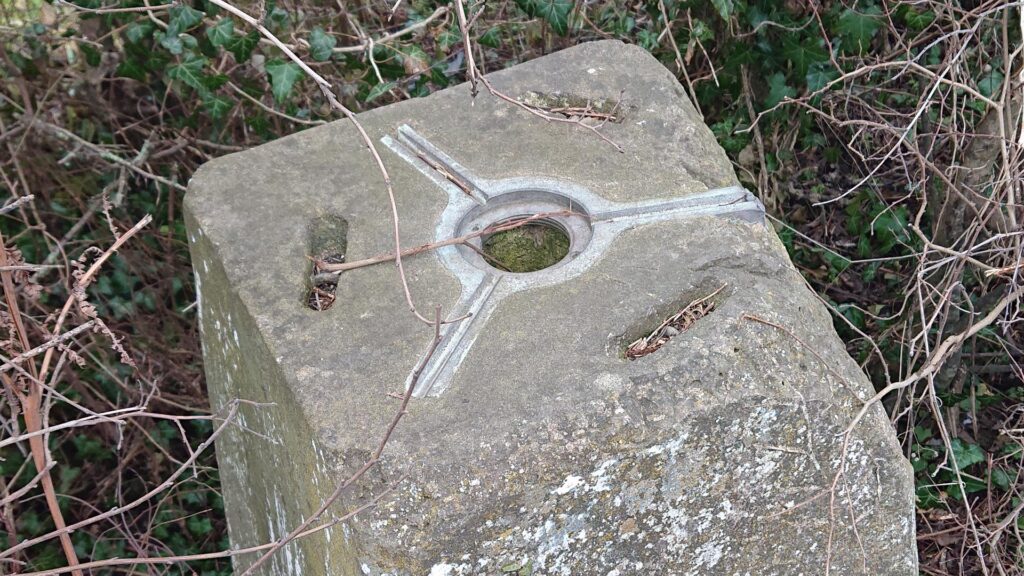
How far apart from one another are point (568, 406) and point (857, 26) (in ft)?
5.80

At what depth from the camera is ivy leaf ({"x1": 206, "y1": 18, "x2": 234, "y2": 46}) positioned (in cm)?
285

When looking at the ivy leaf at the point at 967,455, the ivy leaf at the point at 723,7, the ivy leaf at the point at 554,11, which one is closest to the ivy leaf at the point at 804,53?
the ivy leaf at the point at 723,7

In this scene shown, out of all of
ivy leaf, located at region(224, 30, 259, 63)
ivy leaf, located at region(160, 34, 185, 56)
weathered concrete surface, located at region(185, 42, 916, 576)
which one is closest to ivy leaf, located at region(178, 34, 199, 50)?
ivy leaf, located at region(160, 34, 185, 56)

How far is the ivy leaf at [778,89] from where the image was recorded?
315cm

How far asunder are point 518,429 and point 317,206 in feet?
2.55

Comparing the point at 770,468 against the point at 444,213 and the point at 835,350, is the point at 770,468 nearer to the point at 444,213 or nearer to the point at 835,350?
the point at 835,350

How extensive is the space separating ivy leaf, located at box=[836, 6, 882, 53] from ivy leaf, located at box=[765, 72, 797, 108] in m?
0.29

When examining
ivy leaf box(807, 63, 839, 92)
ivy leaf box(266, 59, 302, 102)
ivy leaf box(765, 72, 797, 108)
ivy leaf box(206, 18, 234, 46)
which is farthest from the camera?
ivy leaf box(765, 72, 797, 108)

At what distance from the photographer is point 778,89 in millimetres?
3156

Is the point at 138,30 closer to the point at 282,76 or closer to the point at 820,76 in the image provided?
the point at 282,76

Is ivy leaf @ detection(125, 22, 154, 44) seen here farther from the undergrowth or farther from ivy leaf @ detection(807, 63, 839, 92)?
ivy leaf @ detection(807, 63, 839, 92)

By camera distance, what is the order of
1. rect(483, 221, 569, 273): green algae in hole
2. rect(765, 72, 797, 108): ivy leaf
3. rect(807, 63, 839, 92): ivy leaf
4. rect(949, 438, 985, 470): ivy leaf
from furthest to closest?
rect(765, 72, 797, 108): ivy leaf, rect(807, 63, 839, 92): ivy leaf, rect(949, 438, 985, 470): ivy leaf, rect(483, 221, 569, 273): green algae in hole

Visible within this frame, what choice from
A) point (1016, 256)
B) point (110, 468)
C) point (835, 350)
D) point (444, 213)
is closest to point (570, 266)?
point (444, 213)

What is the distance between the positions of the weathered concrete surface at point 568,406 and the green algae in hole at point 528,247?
13 centimetres
